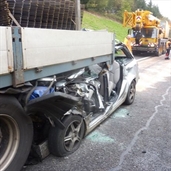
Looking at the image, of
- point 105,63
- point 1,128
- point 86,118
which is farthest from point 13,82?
point 105,63

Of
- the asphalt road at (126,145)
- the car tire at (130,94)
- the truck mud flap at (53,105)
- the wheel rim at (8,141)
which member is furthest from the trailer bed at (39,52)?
the car tire at (130,94)

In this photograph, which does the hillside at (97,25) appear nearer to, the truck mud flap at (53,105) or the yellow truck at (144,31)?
the yellow truck at (144,31)

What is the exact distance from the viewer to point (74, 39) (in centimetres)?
307

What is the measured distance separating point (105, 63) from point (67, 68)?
1543mm

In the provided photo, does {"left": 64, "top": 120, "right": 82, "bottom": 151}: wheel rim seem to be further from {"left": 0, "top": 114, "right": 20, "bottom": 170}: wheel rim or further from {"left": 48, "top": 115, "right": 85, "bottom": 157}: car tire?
{"left": 0, "top": 114, "right": 20, "bottom": 170}: wheel rim

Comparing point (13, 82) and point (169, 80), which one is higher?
point (13, 82)

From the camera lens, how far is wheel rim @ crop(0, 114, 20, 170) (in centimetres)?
241

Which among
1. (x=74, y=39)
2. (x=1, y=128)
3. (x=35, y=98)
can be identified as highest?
(x=74, y=39)

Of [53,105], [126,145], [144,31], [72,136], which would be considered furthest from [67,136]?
[144,31]

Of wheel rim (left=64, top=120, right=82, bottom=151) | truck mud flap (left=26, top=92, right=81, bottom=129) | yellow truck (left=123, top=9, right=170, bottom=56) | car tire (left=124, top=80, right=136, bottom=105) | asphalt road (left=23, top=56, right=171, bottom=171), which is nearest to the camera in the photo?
truck mud flap (left=26, top=92, right=81, bottom=129)

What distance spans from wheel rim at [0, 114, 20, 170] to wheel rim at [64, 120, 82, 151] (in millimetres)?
855

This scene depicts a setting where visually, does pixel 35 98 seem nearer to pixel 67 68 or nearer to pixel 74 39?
pixel 67 68

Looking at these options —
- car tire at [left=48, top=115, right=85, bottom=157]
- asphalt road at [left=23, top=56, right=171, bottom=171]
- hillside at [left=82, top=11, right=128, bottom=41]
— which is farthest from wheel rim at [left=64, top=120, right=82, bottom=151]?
hillside at [left=82, top=11, right=128, bottom=41]

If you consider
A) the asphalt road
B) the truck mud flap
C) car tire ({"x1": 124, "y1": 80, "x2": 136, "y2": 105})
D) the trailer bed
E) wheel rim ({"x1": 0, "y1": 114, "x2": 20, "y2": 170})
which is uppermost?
the trailer bed
